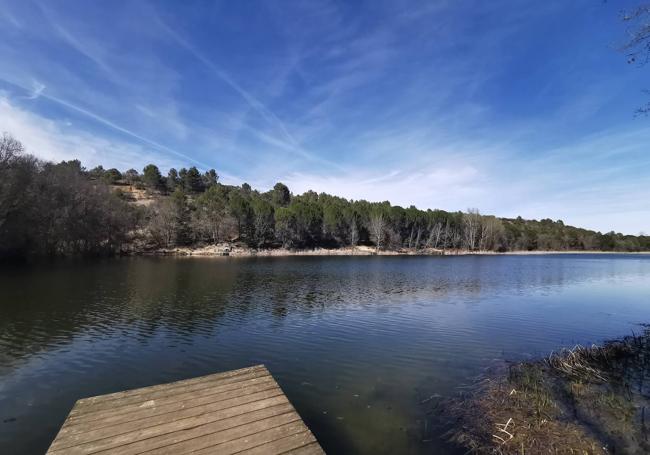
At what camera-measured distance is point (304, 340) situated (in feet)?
51.1

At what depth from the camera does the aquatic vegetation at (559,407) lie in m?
7.22

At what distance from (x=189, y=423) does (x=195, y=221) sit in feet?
291

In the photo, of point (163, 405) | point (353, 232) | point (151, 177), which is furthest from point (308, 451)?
point (151, 177)

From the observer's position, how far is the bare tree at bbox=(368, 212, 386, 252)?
108188 mm

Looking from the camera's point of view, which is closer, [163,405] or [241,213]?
[163,405]

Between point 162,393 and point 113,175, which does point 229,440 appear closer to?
point 162,393

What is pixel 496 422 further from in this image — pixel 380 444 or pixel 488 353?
pixel 488 353

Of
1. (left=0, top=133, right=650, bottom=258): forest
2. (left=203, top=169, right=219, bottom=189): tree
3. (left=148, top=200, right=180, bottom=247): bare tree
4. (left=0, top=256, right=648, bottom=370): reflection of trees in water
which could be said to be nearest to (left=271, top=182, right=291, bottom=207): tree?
(left=0, top=133, right=650, bottom=258): forest

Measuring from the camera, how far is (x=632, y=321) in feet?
67.7

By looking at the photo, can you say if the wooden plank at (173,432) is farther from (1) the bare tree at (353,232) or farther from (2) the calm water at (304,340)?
(1) the bare tree at (353,232)

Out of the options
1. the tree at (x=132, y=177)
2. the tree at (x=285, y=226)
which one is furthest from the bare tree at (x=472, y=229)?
the tree at (x=132, y=177)

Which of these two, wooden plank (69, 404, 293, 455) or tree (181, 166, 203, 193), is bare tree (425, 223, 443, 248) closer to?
tree (181, 166, 203, 193)

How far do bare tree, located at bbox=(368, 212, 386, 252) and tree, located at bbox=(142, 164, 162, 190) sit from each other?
265ft

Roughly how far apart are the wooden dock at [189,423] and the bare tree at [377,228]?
100754mm
